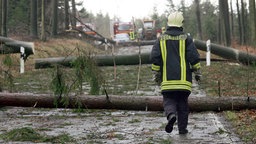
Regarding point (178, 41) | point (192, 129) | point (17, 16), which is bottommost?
point (192, 129)

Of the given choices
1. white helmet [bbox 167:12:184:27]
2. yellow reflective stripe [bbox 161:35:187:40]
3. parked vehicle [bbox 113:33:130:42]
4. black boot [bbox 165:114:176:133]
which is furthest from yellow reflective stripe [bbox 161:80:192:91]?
parked vehicle [bbox 113:33:130:42]

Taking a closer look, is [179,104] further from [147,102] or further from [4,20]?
[4,20]

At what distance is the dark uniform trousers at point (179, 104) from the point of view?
719 cm

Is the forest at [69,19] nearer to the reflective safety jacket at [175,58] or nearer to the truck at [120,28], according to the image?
the truck at [120,28]

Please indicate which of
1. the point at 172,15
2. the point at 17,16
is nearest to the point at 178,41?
the point at 172,15

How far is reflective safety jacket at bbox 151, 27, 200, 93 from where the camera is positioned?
23.4 feet

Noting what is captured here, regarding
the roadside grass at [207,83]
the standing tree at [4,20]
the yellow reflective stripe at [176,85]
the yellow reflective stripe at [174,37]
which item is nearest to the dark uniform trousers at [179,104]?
the yellow reflective stripe at [176,85]

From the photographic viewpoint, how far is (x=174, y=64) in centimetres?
714

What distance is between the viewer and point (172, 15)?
24.1 ft

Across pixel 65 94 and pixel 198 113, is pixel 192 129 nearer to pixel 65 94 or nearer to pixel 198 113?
pixel 198 113

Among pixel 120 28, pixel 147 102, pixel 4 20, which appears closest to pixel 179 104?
pixel 147 102

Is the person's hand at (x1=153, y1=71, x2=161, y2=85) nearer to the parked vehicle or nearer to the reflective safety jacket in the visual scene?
the reflective safety jacket

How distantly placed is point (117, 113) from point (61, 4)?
137ft

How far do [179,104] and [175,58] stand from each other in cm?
74
